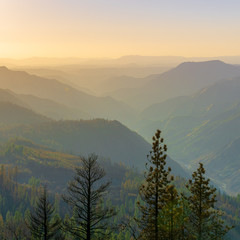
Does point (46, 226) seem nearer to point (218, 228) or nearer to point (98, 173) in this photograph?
point (98, 173)

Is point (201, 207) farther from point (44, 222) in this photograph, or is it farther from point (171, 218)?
point (44, 222)

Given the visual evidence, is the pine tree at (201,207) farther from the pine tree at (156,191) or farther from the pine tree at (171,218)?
the pine tree at (156,191)

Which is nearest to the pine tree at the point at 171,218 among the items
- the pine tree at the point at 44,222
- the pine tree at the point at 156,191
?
the pine tree at the point at 156,191

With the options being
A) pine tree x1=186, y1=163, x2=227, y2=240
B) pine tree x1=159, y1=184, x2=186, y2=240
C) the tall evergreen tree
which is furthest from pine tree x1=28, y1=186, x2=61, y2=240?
pine tree x1=186, y1=163, x2=227, y2=240

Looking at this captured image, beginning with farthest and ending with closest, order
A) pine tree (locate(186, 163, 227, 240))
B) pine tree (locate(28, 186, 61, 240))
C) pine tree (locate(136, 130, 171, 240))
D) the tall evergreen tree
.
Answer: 1. pine tree (locate(28, 186, 61, 240))
2. pine tree (locate(186, 163, 227, 240))
3. pine tree (locate(136, 130, 171, 240))
4. the tall evergreen tree

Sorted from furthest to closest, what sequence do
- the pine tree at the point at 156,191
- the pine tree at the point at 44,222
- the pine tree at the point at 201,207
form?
the pine tree at the point at 44,222 < the pine tree at the point at 201,207 < the pine tree at the point at 156,191

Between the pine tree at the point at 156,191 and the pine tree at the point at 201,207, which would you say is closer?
the pine tree at the point at 156,191

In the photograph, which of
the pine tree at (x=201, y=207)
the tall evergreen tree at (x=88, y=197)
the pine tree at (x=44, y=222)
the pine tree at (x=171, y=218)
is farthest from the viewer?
the pine tree at (x=44, y=222)

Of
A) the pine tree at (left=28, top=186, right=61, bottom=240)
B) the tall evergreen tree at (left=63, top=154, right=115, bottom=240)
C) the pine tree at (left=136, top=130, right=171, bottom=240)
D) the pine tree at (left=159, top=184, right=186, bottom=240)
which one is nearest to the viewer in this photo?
the pine tree at (left=159, top=184, right=186, bottom=240)

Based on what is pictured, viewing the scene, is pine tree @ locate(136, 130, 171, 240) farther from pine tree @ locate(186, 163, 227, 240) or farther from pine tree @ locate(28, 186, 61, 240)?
pine tree @ locate(28, 186, 61, 240)

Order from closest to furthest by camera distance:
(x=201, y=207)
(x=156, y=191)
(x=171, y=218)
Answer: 1. (x=171, y=218)
2. (x=156, y=191)
3. (x=201, y=207)

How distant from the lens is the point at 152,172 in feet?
117

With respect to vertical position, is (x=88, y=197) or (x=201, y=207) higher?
(x=88, y=197)

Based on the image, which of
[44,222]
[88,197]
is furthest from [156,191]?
[44,222]
